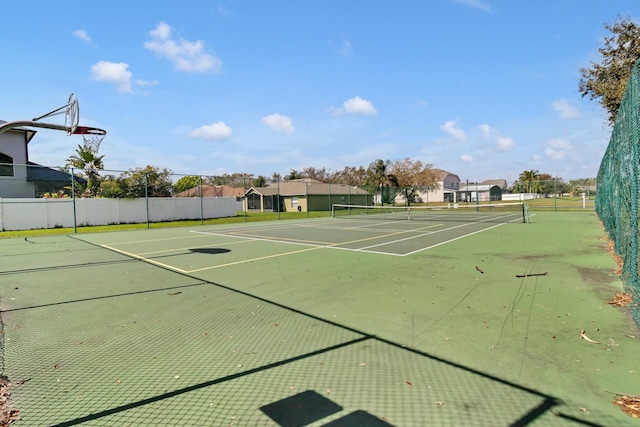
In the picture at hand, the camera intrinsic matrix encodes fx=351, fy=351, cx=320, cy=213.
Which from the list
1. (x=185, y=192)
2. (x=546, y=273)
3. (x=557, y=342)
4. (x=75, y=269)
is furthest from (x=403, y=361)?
(x=185, y=192)

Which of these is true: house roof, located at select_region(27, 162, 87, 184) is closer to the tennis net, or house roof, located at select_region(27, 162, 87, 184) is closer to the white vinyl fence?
the white vinyl fence

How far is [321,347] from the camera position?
3.40 meters

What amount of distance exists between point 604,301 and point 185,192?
3353 centimetres

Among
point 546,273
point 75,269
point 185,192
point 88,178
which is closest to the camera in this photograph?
point 546,273

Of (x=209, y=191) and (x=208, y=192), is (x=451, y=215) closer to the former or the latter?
(x=209, y=191)

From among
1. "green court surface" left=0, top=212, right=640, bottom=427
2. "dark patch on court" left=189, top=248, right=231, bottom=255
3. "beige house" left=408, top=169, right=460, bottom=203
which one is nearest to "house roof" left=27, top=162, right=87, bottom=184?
"dark patch on court" left=189, top=248, right=231, bottom=255

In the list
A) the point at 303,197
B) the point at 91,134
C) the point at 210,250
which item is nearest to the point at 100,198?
the point at 91,134

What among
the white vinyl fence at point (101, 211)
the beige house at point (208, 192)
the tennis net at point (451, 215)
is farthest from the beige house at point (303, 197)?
the white vinyl fence at point (101, 211)

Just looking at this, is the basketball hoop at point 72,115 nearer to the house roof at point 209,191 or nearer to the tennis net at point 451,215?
the tennis net at point 451,215

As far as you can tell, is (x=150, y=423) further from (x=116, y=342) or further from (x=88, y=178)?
(x=88, y=178)

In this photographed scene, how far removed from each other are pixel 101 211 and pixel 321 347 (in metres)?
24.2

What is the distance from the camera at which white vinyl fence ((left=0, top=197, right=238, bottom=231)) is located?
62.3ft

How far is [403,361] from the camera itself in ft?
10.1

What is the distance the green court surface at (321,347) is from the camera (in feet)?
7.83
